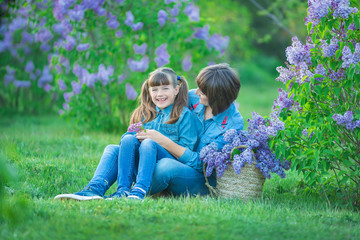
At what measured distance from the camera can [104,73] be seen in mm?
5789

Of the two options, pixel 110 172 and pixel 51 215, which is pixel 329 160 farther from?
pixel 51 215

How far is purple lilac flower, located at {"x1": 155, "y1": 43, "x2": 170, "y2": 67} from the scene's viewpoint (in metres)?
5.69

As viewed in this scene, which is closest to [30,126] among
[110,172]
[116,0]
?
[116,0]

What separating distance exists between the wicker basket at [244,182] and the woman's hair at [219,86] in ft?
1.53

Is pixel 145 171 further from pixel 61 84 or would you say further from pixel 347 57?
pixel 61 84

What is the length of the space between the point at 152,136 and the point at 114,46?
2754 millimetres

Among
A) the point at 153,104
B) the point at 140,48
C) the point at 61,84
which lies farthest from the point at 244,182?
the point at 61,84

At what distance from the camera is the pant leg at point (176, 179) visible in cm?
345

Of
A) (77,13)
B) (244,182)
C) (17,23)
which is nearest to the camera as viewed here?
(244,182)

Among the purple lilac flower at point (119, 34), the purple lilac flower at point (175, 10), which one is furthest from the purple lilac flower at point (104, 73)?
the purple lilac flower at point (175, 10)

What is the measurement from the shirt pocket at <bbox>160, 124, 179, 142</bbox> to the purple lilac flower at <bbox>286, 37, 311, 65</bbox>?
3.44ft

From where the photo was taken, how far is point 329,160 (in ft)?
10.9

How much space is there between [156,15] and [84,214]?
143 inches

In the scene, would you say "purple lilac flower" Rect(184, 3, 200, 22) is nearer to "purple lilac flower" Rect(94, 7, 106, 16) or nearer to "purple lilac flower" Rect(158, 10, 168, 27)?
"purple lilac flower" Rect(158, 10, 168, 27)
